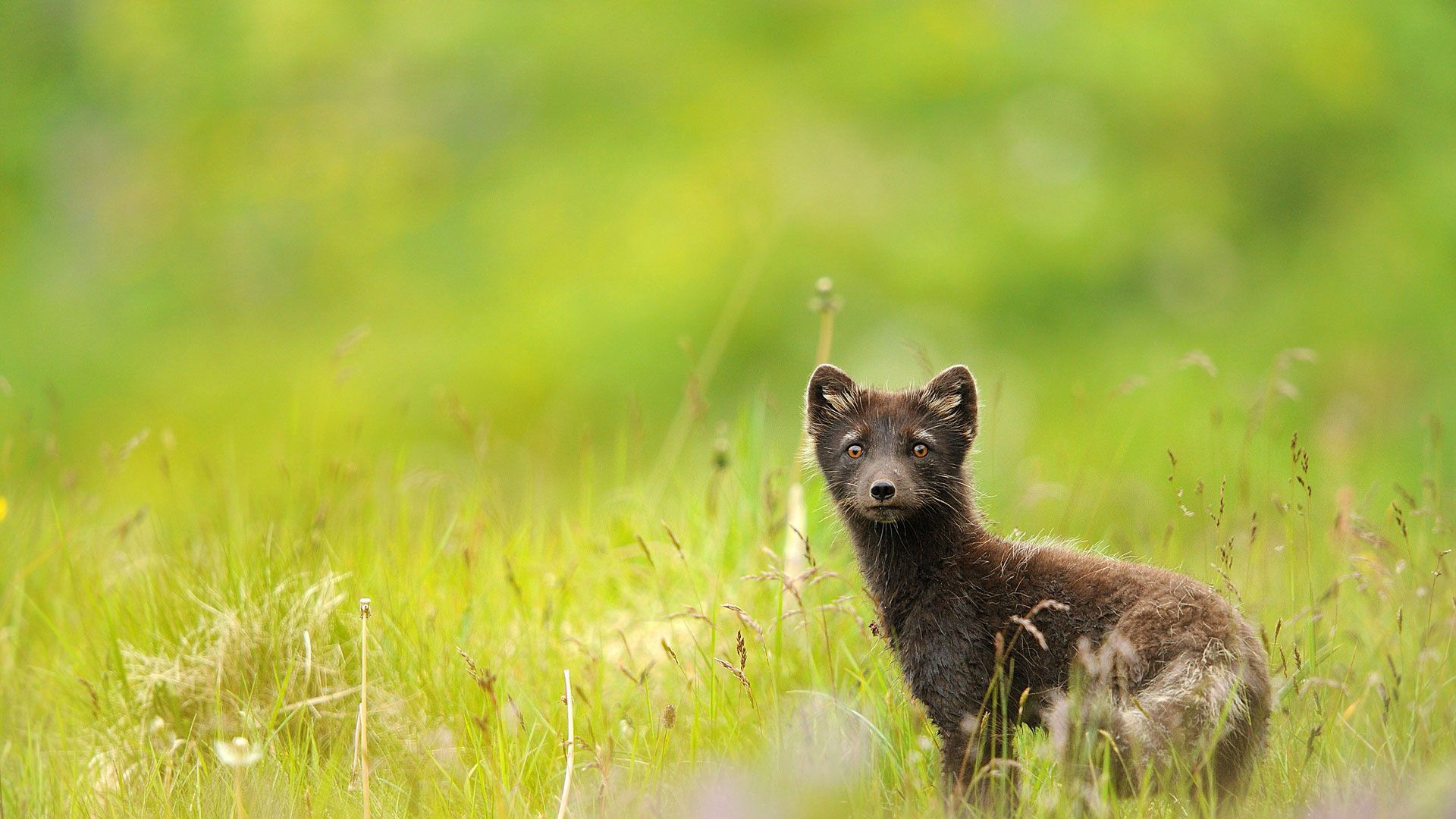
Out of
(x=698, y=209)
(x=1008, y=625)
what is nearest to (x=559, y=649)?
(x=1008, y=625)

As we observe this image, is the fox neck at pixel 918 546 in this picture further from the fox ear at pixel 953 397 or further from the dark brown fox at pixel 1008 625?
the fox ear at pixel 953 397

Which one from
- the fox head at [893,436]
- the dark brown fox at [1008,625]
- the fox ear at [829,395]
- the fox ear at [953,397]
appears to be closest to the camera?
the dark brown fox at [1008,625]

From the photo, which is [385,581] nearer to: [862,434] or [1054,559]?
[862,434]

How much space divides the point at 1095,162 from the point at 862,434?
726 cm

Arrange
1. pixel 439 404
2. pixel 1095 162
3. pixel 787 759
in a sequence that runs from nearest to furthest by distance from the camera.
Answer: pixel 787 759 → pixel 439 404 → pixel 1095 162

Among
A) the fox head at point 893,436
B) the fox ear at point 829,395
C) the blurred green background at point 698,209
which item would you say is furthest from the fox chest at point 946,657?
the blurred green background at point 698,209

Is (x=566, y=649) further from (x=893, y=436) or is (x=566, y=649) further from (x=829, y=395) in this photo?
(x=893, y=436)

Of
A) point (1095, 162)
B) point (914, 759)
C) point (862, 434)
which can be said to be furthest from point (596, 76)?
point (914, 759)

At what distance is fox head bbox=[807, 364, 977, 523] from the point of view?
4555mm

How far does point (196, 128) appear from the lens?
13086 millimetres

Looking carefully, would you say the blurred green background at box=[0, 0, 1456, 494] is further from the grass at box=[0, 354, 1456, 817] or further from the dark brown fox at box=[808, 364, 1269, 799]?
the dark brown fox at box=[808, 364, 1269, 799]

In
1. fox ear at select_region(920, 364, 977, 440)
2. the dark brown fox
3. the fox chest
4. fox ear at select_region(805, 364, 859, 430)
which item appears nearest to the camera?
the dark brown fox

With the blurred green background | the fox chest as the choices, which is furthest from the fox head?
the blurred green background

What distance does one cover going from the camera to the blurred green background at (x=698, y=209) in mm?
10422
